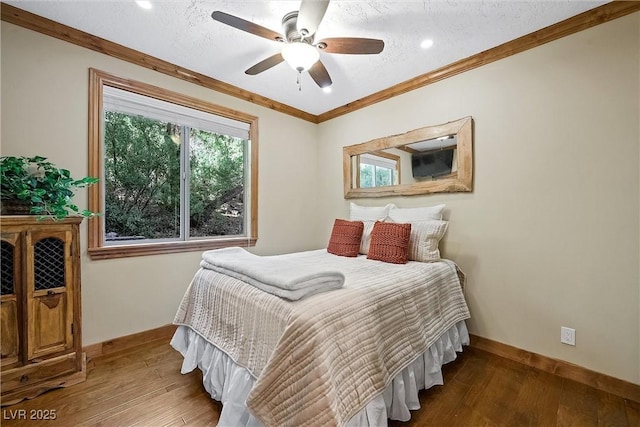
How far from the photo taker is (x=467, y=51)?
231 centimetres

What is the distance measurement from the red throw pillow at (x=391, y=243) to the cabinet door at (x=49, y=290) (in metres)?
2.22

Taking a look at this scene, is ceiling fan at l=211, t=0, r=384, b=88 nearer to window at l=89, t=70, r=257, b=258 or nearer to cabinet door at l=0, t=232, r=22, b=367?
window at l=89, t=70, r=257, b=258

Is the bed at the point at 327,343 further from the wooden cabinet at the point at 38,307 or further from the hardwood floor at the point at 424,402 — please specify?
the wooden cabinet at the point at 38,307

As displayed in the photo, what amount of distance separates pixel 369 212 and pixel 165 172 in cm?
212

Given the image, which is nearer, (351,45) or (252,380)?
(252,380)

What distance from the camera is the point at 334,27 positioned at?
2.00 m

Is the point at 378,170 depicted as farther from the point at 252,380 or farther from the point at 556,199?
the point at 252,380

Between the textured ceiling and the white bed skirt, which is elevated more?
the textured ceiling

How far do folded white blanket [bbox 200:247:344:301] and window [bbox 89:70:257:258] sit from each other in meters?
1.14

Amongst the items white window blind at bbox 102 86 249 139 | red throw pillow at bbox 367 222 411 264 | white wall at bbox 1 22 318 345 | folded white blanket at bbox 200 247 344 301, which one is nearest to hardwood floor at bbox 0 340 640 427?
white wall at bbox 1 22 318 345

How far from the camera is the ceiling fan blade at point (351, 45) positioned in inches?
69.7

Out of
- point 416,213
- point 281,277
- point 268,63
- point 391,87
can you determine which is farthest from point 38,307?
point 391,87

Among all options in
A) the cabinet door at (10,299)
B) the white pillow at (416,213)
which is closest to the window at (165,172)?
the cabinet door at (10,299)

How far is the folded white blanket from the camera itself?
4.38ft
